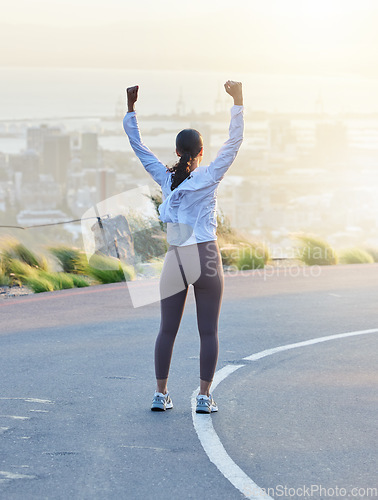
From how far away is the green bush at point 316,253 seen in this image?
16156 millimetres

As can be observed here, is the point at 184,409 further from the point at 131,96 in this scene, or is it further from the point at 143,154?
the point at 131,96

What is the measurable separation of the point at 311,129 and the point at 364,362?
119 meters

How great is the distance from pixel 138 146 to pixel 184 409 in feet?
6.16

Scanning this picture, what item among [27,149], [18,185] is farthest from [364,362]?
[27,149]

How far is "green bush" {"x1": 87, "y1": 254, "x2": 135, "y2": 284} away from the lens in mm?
13062

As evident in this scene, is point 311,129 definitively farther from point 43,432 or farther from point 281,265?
point 43,432

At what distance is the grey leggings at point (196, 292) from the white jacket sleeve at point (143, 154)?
20.4 inches

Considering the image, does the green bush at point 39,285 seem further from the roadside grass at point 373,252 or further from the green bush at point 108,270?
the roadside grass at point 373,252

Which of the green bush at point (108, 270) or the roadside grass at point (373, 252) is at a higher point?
the green bush at point (108, 270)

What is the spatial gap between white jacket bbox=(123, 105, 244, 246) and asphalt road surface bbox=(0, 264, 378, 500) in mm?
1253

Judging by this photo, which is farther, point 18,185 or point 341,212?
point 18,185

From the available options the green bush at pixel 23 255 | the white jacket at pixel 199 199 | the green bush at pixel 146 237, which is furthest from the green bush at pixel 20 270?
the white jacket at pixel 199 199

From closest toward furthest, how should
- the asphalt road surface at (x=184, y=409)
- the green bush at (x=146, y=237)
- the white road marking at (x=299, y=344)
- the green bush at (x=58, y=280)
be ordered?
the asphalt road surface at (x=184, y=409)
the white road marking at (x=299, y=344)
the green bush at (x=58, y=280)
the green bush at (x=146, y=237)

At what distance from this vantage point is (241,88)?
18.6 ft
